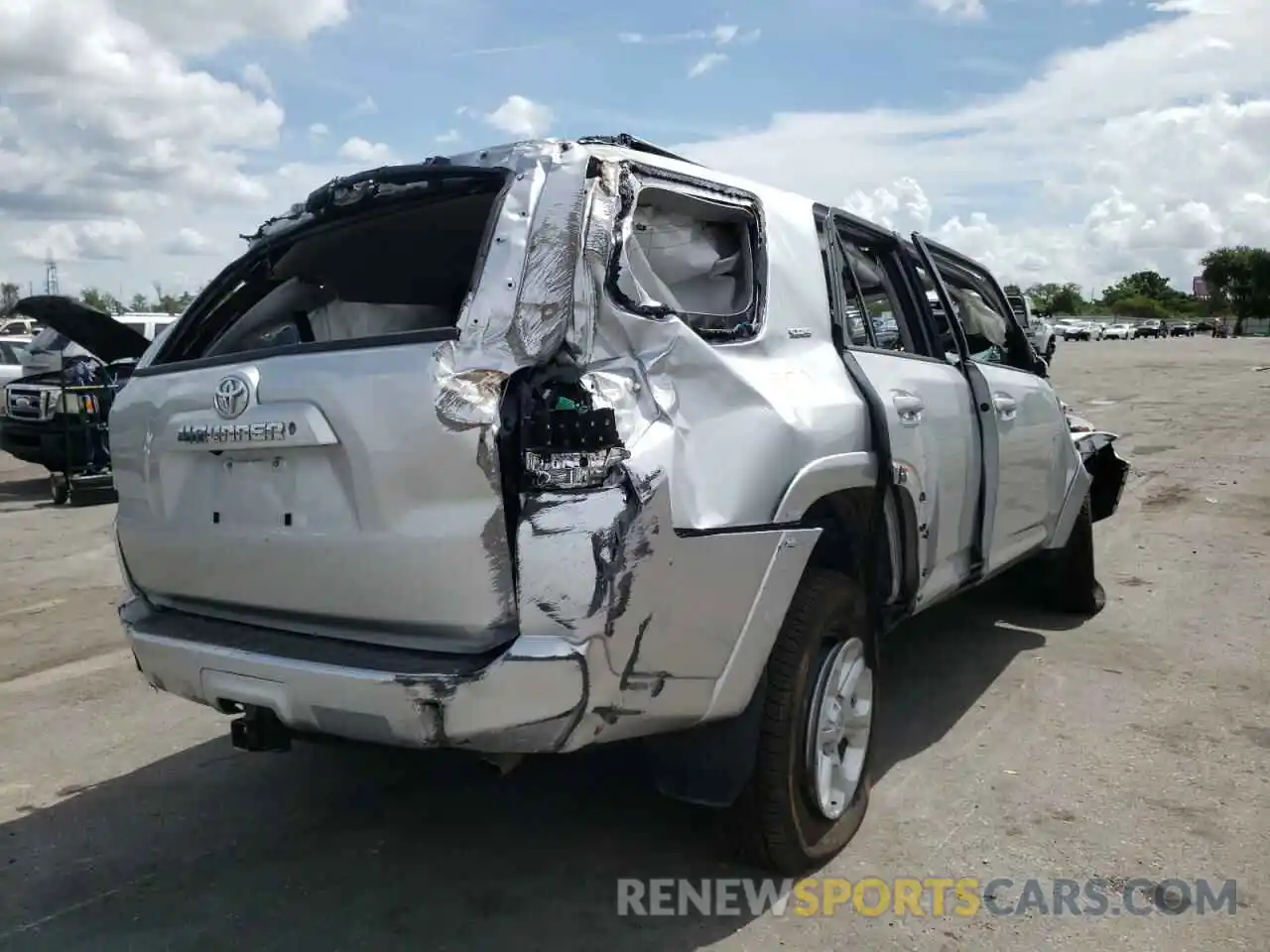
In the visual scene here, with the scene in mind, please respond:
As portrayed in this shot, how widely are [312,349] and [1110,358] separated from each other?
37068 millimetres

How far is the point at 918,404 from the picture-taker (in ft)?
13.3

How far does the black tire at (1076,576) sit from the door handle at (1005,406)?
1.30 meters

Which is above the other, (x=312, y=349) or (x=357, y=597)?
(x=312, y=349)

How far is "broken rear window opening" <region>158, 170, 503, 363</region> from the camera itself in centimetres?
335

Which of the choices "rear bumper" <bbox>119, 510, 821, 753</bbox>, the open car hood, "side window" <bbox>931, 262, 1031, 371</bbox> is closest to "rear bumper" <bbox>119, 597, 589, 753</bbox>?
"rear bumper" <bbox>119, 510, 821, 753</bbox>

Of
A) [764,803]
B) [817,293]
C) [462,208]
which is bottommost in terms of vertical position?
[764,803]

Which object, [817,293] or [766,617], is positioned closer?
[766,617]

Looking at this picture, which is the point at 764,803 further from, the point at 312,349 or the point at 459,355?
the point at 312,349

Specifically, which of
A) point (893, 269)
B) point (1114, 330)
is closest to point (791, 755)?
point (893, 269)

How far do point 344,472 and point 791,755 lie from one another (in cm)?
143

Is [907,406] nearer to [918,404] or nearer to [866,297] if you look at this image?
[918,404]

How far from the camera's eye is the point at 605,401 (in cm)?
266

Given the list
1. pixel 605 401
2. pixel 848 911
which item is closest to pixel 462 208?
pixel 605 401

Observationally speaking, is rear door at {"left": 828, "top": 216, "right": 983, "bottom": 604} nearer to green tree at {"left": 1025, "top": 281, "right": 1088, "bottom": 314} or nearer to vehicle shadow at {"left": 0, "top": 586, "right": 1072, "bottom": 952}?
vehicle shadow at {"left": 0, "top": 586, "right": 1072, "bottom": 952}
